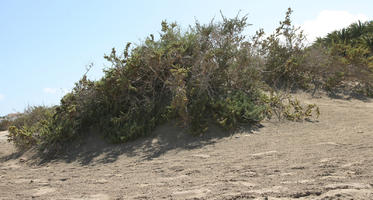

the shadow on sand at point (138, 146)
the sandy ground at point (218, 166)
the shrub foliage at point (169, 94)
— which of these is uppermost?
the shrub foliage at point (169, 94)

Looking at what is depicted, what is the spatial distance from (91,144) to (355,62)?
8708 mm

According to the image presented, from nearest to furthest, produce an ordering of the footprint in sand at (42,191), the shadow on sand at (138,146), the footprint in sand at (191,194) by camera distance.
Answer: the footprint in sand at (191,194)
the footprint in sand at (42,191)
the shadow on sand at (138,146)

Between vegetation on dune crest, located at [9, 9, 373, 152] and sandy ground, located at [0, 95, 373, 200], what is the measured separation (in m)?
0.34

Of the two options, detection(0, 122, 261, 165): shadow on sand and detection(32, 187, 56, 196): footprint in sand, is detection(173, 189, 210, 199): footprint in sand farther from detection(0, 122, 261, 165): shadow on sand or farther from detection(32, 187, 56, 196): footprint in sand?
detection(0, 122, 261, 165): shadow on sand

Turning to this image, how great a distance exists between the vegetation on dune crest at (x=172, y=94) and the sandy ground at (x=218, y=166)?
0.34 meters

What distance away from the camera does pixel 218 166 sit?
463cm

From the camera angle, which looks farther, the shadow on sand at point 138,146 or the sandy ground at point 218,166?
the shadow on sand at point 138,146

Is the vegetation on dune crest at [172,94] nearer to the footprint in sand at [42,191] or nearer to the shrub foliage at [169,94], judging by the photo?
the shrub foliage at [169,94]

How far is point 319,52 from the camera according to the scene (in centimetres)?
1107

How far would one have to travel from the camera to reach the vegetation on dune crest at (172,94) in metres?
6.99

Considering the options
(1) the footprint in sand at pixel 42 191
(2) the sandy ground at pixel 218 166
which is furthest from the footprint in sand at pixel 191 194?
(1) the footprint in sand at pixel 42 191

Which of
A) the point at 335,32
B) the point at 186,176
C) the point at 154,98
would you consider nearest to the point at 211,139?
the point at 154,98

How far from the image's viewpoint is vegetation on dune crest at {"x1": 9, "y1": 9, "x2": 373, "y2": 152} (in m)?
6.99

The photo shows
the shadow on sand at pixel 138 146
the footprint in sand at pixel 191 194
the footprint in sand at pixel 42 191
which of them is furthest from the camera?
the shadow on sand at pixel 138 146
